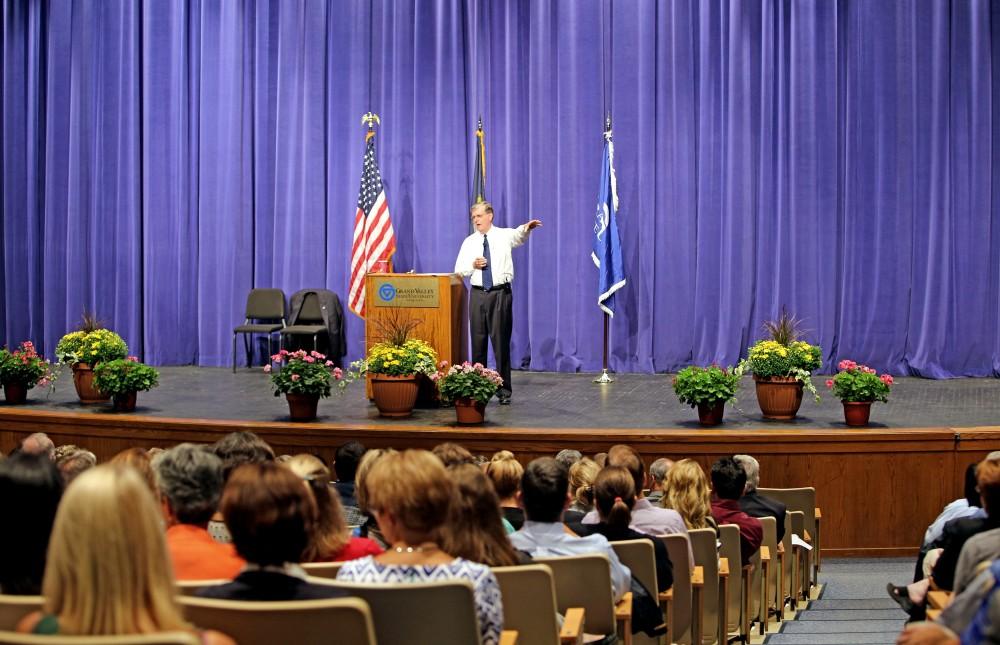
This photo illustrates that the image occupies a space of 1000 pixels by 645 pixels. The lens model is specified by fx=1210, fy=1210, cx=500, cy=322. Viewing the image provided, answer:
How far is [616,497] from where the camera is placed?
385 cm

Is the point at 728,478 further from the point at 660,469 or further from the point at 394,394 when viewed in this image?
the point at 394,394

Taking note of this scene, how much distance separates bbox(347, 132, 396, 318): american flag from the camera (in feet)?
36.6

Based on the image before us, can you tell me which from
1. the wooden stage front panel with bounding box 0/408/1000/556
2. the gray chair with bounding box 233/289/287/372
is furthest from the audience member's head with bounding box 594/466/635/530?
the gray chair with bounding box 233/289/287/372

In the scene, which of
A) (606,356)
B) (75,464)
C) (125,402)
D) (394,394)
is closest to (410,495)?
(75,464)

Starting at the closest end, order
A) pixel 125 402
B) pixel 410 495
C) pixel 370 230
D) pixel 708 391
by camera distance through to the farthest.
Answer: pixel 410 495, pixel 708 391, pixel 125 402, pixel 370 230

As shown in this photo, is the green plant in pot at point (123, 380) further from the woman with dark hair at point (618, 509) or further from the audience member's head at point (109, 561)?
the audience member's head at point (109, 561)

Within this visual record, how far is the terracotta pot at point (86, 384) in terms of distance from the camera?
854 cm

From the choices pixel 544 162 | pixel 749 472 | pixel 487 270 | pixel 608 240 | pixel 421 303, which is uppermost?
pixel 544 162

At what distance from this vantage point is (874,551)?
6785mm

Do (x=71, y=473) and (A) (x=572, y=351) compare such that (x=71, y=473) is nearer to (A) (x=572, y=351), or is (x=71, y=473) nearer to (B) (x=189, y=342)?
(A) (x=572, y=351)

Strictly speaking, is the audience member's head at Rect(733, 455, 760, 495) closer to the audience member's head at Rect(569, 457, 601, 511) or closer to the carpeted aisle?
the carpeted aisle

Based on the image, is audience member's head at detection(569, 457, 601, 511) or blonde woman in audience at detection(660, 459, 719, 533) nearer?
blonde woman in audience at detection(660, 459, 719, 533)

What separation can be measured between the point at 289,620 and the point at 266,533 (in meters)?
0.21

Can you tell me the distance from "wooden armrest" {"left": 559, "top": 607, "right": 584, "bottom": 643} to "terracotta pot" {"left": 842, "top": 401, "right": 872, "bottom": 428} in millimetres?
4458
